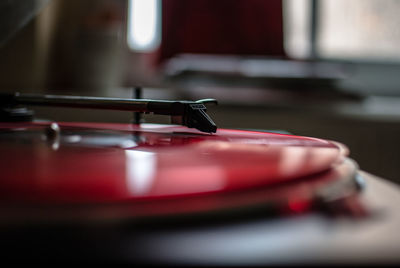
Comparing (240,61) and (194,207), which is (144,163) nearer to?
(194,207)

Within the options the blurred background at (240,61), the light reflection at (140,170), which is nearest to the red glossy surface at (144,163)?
the light reflection at (140,170)

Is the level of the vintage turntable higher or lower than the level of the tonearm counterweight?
lower

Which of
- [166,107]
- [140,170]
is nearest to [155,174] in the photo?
[140,170]

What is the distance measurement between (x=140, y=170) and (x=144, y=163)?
22 millimetres

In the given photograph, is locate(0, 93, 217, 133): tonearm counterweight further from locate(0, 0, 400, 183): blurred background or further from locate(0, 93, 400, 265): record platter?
locate(0, 0, 400, 183): blurred background

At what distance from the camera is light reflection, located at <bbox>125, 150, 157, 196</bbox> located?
0.20 m

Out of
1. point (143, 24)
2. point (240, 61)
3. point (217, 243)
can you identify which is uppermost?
point (143, 24)

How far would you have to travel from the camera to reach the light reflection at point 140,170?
201mm

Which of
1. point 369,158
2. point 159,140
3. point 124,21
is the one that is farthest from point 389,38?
point 159,140

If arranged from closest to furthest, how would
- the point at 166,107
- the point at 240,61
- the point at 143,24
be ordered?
the point at 166,107 → the point at 240,61 → the point at 143,24

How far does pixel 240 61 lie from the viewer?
5.06 ft

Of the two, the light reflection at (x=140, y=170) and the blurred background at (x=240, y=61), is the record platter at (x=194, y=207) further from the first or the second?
the blurred background at (x=240, y=61)

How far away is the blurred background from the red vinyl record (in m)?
0.56

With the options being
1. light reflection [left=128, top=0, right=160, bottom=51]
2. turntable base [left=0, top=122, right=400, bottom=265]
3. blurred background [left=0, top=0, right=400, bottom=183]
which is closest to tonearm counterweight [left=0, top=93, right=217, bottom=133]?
turntable base [left=0, top=122, right=400, bottom=265]
